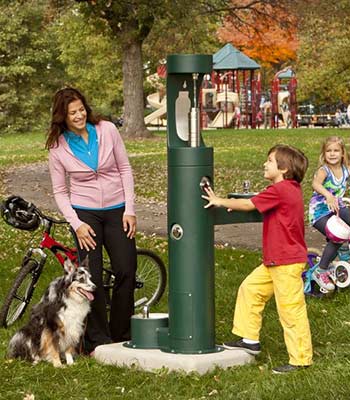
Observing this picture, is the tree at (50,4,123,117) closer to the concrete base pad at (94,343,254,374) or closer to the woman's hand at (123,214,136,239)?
the woman's hand at (123,214,136,239)

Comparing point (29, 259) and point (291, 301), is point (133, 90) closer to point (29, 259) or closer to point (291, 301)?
point (29, 259)

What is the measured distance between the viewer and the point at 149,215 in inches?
603

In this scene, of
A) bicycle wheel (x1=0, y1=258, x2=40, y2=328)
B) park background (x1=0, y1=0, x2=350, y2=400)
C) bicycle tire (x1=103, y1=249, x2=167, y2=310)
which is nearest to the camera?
park background (x1=0, y1=0, x2=350, y2=400)

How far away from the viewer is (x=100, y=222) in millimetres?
7340

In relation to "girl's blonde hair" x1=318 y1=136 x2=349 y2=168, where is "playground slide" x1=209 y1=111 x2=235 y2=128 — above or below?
below

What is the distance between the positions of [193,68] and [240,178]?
13249 millimetres

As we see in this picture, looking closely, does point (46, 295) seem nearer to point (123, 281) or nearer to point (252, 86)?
point (123, 281)

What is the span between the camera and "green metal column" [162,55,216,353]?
6695mm

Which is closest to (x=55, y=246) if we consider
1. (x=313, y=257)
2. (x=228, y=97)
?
(x=313, y=257)

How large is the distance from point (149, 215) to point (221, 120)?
35064 mm

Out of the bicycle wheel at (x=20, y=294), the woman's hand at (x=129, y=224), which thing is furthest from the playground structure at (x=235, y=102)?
the woman's hand at (x=129, y=224)

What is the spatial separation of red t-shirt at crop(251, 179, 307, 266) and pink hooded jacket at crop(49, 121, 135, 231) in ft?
3.47

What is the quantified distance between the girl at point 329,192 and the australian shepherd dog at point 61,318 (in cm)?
251

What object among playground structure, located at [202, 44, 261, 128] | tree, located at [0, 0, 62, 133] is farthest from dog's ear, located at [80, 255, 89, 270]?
tree, located at [0, 0, 62, 133]
